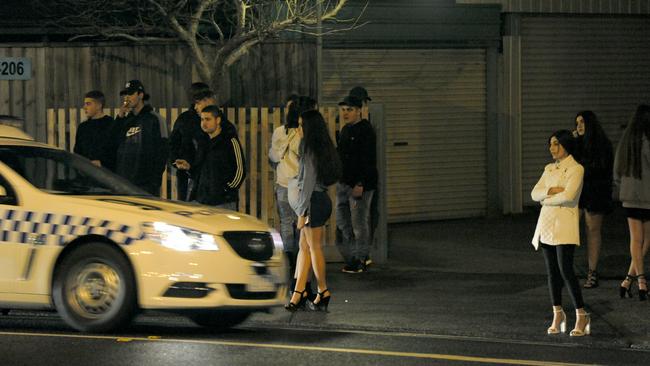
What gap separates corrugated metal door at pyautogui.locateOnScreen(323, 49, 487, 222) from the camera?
18.4 meters

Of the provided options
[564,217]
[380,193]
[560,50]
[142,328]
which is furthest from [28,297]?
[560,50]

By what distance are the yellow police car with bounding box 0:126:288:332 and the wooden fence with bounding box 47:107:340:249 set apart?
165 inches

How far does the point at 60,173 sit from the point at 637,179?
196 inches

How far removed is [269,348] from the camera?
372 inches

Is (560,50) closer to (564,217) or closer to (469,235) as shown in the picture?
(469,235)

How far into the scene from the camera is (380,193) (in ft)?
47.0

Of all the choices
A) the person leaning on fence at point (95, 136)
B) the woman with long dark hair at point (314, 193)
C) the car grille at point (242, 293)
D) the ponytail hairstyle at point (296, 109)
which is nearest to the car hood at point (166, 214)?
the car grille at point (242, 293)

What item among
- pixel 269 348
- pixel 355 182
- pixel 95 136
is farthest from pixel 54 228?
pixel 355 182

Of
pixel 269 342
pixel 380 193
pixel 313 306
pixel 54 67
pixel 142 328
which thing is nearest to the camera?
pixel 269 342

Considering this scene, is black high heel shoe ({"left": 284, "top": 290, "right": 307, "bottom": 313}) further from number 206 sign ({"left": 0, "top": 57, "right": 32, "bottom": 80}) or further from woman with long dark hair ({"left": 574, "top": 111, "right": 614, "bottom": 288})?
number 206 sign ({"left": 0, "top": 57, "right": 32, "bottom": 80})

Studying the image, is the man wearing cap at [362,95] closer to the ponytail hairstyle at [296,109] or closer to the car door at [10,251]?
the ponytail hairstyle at [296,109]

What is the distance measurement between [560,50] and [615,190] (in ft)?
7.96

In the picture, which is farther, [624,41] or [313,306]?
[624,41]

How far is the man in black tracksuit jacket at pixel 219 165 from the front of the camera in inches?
461
